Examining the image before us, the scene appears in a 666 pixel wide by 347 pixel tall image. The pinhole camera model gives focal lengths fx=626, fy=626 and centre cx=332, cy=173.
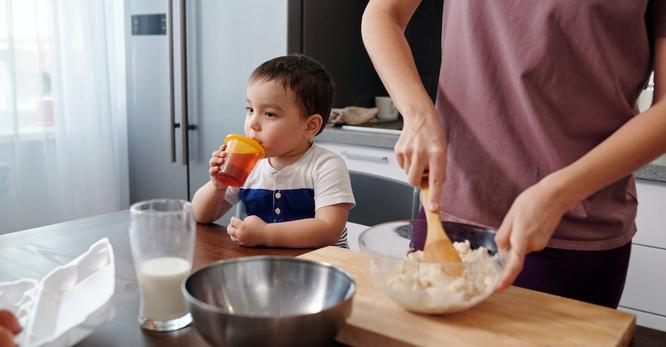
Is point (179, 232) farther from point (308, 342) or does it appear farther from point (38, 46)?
point (38, 46)

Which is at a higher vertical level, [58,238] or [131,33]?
[131,33]

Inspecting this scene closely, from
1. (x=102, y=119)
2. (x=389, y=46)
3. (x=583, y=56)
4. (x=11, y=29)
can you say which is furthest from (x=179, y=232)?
(x=102, y=119)

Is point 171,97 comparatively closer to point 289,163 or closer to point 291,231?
point 289,163

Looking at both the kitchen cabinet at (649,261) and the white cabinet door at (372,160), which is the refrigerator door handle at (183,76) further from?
the kitchen cabinet at (649,261)

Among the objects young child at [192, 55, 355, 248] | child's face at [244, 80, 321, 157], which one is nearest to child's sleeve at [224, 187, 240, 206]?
young child at [192, 55, 355, 248]

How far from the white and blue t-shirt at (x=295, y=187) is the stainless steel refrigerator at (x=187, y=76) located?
42.8 inches

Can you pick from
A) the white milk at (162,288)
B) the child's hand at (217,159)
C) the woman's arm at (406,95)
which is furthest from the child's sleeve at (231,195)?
the white milk at (162,288)

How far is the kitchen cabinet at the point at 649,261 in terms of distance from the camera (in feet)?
5.95

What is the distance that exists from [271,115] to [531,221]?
74 centimetres

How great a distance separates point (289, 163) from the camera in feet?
4.77

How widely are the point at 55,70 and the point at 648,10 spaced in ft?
7.79

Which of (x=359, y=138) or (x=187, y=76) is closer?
(x=359, y=138)

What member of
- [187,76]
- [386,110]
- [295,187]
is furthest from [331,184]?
[187,76]

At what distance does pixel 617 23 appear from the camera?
90 cm
